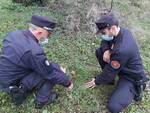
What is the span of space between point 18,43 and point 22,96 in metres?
0.92

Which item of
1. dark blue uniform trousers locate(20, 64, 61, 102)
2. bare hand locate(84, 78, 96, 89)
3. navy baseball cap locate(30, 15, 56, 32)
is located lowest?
bare hand locate(84, 78, 96, 89)

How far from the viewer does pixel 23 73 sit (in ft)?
15.3

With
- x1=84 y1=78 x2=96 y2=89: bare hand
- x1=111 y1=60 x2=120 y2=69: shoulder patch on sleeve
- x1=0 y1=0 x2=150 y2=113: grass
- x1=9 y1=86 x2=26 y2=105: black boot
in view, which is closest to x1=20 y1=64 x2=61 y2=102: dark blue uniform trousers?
x1=9 y1=86 x2=26 y2=105: black boot

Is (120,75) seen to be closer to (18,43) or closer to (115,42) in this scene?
(115,42)

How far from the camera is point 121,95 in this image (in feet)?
16.9

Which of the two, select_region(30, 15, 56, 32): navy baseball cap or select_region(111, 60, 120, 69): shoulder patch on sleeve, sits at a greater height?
select_region(30, 15, 56, 32): navy baseball cap

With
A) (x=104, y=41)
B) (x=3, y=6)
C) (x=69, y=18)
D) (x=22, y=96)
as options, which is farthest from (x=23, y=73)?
(x=3, y=6)

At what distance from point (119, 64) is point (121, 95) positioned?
630 mm

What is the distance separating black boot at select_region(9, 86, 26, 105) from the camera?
466cm

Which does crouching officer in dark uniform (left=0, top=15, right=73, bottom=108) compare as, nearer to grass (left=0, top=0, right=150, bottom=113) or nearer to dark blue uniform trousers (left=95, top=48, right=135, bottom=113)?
grass (left=0, top=0, right=150, bottom=113)

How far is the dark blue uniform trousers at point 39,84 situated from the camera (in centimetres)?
473

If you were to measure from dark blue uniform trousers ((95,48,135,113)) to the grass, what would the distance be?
0.17 metres

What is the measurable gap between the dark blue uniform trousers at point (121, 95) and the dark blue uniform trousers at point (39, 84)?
1.01 metres

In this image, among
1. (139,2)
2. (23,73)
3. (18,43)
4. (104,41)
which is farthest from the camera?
(139,2)
